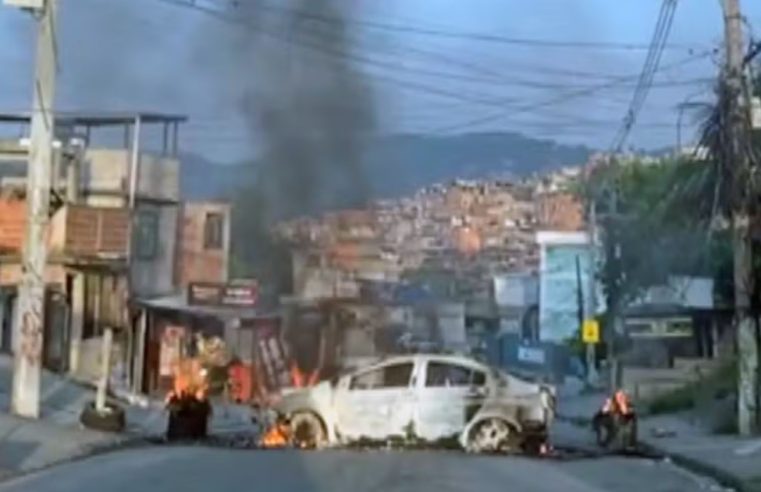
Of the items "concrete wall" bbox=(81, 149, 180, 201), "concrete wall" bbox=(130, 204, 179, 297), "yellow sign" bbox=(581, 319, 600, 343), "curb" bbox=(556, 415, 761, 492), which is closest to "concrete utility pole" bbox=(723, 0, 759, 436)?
"curb" bbox=(556, 415, 761, 492)

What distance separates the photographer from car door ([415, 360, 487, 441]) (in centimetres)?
2553

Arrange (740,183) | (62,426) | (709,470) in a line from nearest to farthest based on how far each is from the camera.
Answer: (709,470), (740,183), (62,426)

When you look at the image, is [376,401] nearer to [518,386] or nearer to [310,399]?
[310,399]

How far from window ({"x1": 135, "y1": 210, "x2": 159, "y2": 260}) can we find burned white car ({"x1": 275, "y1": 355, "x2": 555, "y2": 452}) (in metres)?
21.1

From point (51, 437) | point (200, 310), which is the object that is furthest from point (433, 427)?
point (200, 310)

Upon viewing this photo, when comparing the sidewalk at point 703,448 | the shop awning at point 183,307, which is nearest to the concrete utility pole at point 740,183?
the sidewalk at point 703,448

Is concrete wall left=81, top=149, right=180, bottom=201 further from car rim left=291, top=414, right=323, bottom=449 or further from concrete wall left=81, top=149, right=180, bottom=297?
car rim left=291, top=414, right=323, bottom=449

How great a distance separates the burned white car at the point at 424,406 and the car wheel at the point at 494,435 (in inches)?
0.6

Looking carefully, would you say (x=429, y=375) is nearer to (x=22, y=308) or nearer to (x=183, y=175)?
(x=22, y=308)

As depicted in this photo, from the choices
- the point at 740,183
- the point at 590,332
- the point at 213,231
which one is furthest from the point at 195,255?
the point at 740,183

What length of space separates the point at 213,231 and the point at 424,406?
2163 centimetres

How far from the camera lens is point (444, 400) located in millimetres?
25703

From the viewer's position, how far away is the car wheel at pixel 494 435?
81.4ft

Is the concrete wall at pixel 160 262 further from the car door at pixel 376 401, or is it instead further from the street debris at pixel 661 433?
the car door at pixel 376 401
